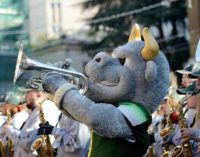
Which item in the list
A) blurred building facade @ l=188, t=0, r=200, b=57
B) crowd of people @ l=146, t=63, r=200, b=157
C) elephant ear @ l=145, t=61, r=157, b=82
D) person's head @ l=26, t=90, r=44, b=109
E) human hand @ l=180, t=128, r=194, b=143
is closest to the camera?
elephant ear @ l=145, t=61, r=157, b=82

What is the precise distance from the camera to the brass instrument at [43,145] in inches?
284

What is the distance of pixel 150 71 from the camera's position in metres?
4.64

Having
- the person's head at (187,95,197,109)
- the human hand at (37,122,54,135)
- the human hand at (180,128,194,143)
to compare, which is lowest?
the human hand at (37,122,54,135)

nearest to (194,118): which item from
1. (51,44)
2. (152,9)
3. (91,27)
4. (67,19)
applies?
(152,9)

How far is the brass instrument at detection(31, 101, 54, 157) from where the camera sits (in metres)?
7.22

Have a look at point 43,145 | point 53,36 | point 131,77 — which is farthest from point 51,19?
point 131,77

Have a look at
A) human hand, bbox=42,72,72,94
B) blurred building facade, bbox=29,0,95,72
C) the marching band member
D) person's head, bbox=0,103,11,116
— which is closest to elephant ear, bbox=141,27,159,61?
human hand, bbox=42,72,72,94

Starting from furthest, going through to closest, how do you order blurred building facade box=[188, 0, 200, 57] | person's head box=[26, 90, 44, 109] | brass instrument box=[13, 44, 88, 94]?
blurred building facade box=[188, 0, 200, 57] → person's head box=[26, 90, 44, 109] → brass instrument box=[13, 44, 88, 94]

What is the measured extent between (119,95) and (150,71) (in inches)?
11.7

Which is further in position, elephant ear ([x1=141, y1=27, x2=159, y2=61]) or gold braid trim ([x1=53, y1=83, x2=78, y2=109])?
elephant ear ([x1=141, y1=27, x2=159, y2=61])

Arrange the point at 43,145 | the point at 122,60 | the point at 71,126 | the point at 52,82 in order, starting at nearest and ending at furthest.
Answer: the point at 52,82, the point at 122,60, the point at 71,126, the point at 43,145

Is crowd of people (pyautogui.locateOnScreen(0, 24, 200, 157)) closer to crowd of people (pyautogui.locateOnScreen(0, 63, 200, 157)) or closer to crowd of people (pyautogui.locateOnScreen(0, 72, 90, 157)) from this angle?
crowd of people (pyautogui.locateOnScreen(0, 63, 200, 157))

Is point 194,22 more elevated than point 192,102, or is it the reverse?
point 192,102

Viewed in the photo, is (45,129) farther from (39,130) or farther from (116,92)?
(116,92)
